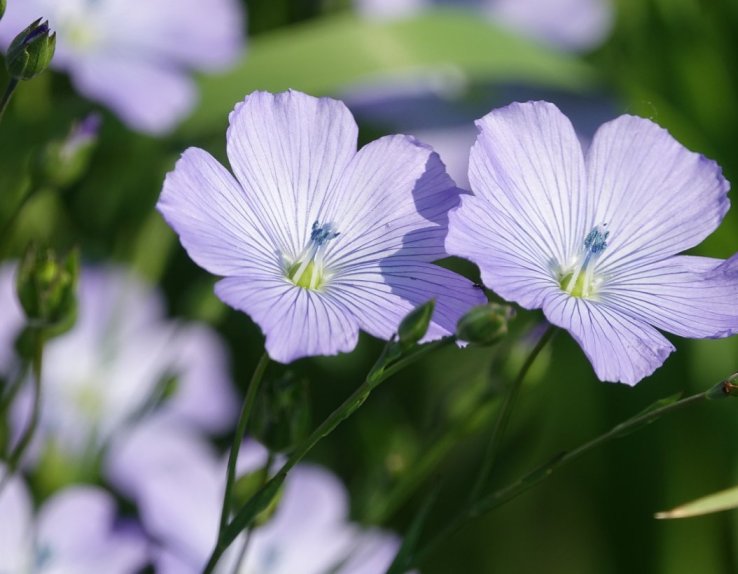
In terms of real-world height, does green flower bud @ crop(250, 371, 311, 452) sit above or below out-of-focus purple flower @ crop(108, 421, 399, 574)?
above

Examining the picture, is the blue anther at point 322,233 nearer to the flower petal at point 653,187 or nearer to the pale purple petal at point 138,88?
the flower petal at point 653,187

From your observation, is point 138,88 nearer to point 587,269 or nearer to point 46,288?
point 46,288

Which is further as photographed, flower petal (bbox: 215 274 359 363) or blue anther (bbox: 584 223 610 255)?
blue anther (bbox: 584 223 610 255)

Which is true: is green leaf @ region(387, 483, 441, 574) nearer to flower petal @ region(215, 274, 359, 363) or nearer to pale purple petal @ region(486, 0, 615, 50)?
flower petal @ region(215, 274, 359, 363)

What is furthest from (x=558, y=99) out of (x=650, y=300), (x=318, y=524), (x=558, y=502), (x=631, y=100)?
(x=650, y=300)

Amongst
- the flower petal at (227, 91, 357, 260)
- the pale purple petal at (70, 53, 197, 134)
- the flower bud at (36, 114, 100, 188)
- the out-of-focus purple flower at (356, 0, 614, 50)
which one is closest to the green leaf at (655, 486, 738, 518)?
the flower petal at (227, 91, 357, 260)
